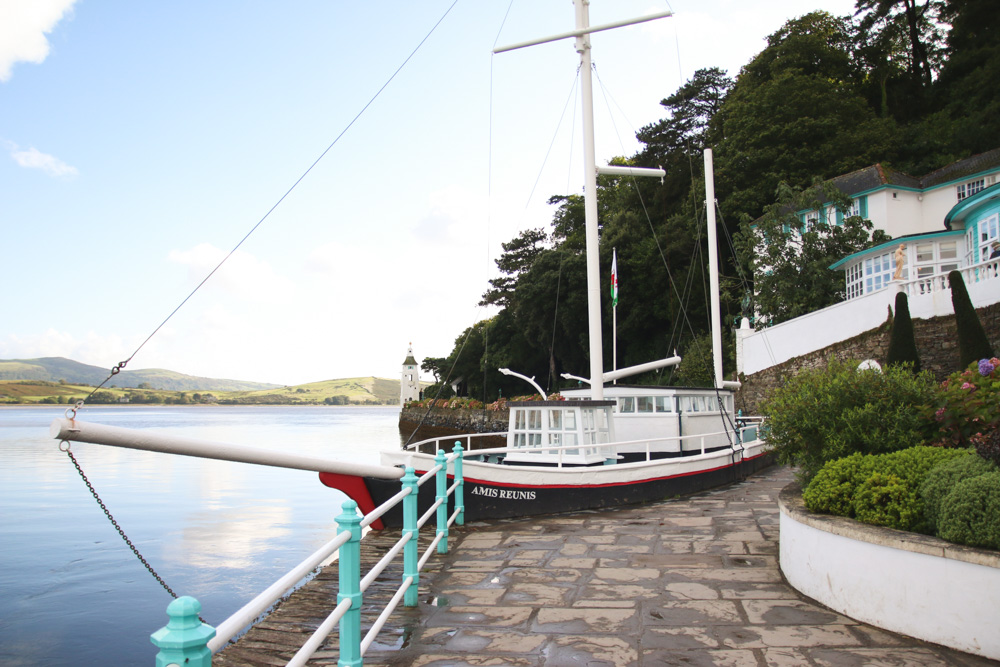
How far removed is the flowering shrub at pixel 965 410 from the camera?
6691 millimetres

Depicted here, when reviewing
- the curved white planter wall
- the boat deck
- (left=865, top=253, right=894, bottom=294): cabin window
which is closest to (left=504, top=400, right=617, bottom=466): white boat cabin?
the boat deck

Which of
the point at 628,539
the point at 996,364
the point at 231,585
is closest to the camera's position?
the point at 996,364

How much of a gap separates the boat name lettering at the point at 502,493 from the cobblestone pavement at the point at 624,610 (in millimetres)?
869

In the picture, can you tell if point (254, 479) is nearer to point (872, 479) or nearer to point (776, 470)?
point (776, 470)

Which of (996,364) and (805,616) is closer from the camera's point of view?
(805,616)

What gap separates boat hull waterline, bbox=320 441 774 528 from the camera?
973 cm

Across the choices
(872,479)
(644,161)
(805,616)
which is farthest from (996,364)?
(644,161)

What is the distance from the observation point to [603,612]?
18.9 ft

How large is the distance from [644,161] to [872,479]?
163 feet

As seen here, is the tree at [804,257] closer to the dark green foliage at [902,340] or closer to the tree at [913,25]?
the dark green foliage at [902,340]

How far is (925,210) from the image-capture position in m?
32.8

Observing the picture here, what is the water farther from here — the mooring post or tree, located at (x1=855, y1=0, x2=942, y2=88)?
tree, located at (x1=855, y1=0, x2=942, y2=88)

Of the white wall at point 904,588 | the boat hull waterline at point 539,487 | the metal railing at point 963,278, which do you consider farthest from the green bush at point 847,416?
the metal railing at point 963,278

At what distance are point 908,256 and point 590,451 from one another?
20203 mm
